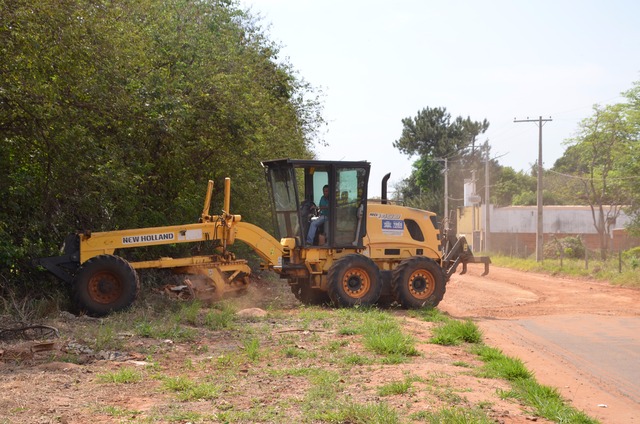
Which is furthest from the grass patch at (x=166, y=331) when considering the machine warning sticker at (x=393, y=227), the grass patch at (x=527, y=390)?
the machine warning sticker at (x=393, y=227)

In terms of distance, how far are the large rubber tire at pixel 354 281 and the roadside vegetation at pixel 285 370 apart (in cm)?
180

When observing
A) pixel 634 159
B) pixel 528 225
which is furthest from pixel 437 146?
pixel 634 159

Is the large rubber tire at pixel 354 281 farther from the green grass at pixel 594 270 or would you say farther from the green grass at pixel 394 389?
the green grass at pixel 594 270

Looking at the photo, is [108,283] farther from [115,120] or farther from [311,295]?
[311,295]

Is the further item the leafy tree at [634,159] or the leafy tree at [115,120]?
the leafy tree at [634,159]

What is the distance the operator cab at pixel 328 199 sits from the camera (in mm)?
17953

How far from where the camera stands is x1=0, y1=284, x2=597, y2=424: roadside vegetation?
8.03 metres

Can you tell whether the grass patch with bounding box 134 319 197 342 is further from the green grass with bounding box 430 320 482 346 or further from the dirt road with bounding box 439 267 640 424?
the dirt road with bounding box 439 267 640 424

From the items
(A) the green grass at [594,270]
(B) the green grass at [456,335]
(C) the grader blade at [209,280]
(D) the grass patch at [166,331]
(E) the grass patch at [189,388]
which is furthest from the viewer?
(A) the green grass at [594,270]

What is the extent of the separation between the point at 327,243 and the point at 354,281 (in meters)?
0.97

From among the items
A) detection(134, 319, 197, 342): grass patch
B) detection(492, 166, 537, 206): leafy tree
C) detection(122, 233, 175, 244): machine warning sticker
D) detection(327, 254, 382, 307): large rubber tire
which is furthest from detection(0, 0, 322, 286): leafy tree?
detection(492, 166, 537, 206): leafy tree

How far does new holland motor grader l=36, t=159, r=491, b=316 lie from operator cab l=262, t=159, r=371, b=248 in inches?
0.8

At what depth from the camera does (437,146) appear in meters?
90.7

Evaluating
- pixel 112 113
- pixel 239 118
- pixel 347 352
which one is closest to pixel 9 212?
pixel 112 113
